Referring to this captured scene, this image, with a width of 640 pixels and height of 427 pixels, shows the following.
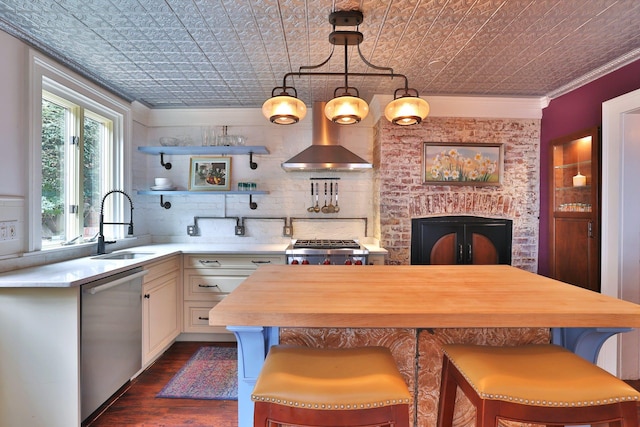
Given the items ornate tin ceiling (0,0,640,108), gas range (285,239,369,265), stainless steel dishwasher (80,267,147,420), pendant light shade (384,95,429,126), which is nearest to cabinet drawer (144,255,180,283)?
stainless steel dishwasher (80,267,147,420)

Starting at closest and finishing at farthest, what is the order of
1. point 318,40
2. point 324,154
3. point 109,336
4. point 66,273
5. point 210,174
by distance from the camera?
point 66,273 < point 109,336 < point 318,40 < point 324,154 < point 210,174

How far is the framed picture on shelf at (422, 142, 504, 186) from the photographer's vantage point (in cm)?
341

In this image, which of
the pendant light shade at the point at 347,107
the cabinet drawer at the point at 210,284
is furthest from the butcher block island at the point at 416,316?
A: the cabinet drawer at the point at 210,284

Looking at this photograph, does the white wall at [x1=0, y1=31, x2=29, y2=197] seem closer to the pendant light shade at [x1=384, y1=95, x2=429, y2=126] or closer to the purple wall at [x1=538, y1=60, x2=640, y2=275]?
the pendant light shade at [x1=384, y1=95, x2=429, y2=126]

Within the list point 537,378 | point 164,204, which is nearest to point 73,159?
point 164,204

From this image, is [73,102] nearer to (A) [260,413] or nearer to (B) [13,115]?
(B) [13,115]

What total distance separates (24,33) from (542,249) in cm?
479

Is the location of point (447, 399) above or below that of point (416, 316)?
below

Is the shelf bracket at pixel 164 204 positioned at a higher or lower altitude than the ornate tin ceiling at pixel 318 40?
lower

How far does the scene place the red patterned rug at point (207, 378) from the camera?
2283mm

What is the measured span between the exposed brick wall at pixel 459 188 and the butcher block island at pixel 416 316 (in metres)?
1.71

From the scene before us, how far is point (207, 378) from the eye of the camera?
2.50m

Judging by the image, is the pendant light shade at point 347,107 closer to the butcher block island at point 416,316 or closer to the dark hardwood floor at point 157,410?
the butcher block island at point 416,316

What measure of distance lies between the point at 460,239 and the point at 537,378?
253cm
